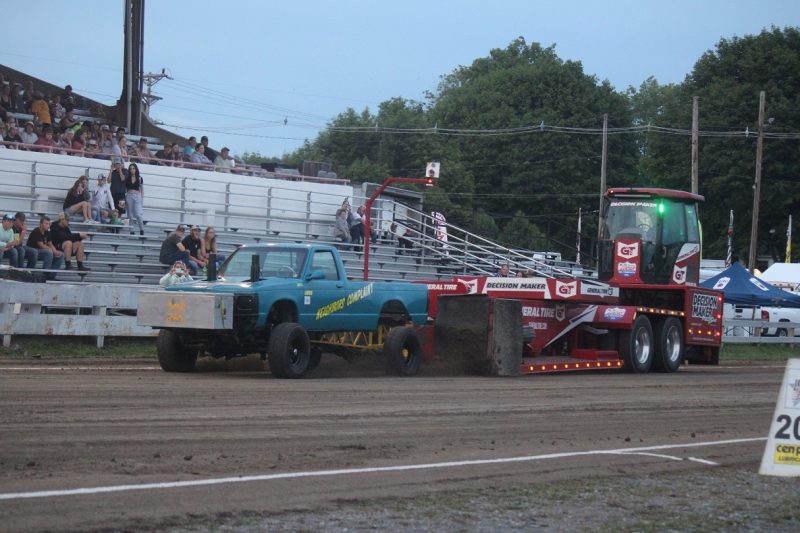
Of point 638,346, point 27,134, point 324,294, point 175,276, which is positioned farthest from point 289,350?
point 27,134

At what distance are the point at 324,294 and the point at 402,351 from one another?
168 centimetres

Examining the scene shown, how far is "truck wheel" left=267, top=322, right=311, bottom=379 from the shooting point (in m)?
15.8

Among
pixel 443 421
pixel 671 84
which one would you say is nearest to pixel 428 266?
pixel 443 421

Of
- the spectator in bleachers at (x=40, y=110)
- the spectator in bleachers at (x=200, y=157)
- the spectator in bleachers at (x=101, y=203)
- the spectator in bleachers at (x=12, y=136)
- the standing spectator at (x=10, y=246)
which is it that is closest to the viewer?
the standing spectator at (x=10, y=246)

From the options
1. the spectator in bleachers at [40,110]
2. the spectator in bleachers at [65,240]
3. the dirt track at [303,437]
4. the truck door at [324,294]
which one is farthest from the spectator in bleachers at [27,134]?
the truck door at [324,294]

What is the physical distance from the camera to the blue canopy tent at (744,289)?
3644 centimetres

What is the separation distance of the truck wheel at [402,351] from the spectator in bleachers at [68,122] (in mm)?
14556

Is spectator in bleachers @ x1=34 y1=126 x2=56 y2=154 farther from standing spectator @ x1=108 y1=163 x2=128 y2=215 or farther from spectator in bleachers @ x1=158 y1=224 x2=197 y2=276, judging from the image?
spectator in bleachers @ x1=158 y1=224 x2=197 y2=276

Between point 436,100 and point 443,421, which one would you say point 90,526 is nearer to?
point 443,421

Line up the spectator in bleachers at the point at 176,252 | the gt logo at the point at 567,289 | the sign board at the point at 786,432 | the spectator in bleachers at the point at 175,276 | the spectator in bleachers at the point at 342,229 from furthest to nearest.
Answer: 1. the spectator in bleachers at the point at 342,229
2. the spectator in bleachers at the point at 176,252
3. the gt logo at the point at 567,289
4. the spectator in bleachers at the point at 175,276
5. the sign board at the point at 786,432

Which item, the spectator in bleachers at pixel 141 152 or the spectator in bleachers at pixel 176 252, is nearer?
the spectator in bleachers at pixel 176 252

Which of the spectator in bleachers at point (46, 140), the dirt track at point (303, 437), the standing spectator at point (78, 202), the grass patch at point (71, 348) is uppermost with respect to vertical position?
the spectator in bleachers at point (46, 140)

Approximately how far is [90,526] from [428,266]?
81.8 feet

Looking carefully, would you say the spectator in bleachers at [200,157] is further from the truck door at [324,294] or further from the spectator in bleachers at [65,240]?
the truck door at [324,294]
